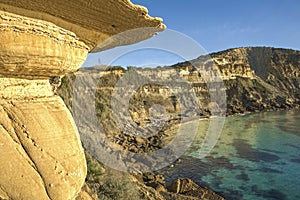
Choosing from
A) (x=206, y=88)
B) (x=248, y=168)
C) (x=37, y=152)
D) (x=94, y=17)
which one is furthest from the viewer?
(x=206, y=88)

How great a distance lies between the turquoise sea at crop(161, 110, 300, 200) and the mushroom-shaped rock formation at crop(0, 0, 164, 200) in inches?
592

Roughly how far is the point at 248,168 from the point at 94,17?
22520 mm

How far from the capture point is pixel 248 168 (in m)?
23.0

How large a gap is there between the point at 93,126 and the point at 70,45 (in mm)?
24947

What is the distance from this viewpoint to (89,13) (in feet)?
11.7

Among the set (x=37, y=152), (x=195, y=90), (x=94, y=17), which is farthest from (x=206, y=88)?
(x=37, y=152)

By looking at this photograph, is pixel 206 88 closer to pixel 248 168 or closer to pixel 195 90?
pixel 195 90

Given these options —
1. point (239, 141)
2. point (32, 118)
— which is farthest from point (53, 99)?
point (239, 141)

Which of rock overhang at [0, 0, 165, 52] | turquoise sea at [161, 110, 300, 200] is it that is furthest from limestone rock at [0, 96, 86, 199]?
turquoise sea at [161, 110, 300, 200]

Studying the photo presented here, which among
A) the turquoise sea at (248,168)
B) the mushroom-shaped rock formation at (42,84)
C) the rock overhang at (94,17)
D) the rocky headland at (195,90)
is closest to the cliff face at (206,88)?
the rocky headland at (195,90)

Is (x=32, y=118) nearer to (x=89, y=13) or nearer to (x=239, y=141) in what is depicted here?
(x=89, y=13)

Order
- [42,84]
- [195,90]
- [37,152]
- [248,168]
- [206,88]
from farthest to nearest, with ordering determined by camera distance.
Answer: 1. [206,88]
2. [195,90]
3. [248,168]
4. [42,84]
5. [37,152]

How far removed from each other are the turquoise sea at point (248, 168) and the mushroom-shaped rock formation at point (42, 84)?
592 inches

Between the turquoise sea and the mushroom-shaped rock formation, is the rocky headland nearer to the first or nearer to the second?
the turquoise sea
